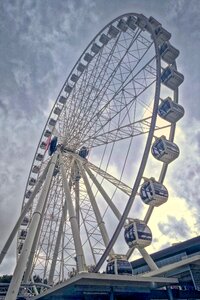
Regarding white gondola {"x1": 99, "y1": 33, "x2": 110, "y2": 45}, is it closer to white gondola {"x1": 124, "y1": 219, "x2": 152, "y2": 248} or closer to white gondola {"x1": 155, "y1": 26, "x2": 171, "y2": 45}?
white gondola {"x1": 155, "y1": 26, "x2": 171, "y2": 45}

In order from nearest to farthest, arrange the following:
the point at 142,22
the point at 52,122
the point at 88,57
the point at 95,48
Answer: the point at 142,22 < the point at 95,48 < the point at 88,57 < the point at 52,122

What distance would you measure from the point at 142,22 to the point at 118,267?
14154mm

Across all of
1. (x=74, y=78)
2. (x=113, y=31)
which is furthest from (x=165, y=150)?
(x=74, y=78)

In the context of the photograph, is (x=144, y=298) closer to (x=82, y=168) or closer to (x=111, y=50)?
(x=82, y=168)

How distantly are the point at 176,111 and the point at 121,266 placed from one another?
8.57 m

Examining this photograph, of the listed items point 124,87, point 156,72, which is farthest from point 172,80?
point 124,87

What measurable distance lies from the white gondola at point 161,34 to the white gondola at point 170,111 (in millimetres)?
3852

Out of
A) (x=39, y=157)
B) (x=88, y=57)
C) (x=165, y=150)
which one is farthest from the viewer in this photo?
(x=39, y=157)

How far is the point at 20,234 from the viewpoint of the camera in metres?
24.8

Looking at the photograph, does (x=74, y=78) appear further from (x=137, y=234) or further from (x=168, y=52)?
(x=137, y=234)

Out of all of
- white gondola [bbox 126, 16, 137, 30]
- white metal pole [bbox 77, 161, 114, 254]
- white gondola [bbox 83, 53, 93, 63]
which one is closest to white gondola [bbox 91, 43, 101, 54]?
white gondola [bbox 83, 53, 93, 63]

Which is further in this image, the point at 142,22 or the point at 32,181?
the point at 32,181

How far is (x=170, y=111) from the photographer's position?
1538 centimetres

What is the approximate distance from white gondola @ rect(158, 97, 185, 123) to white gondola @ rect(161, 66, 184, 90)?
121 cm
